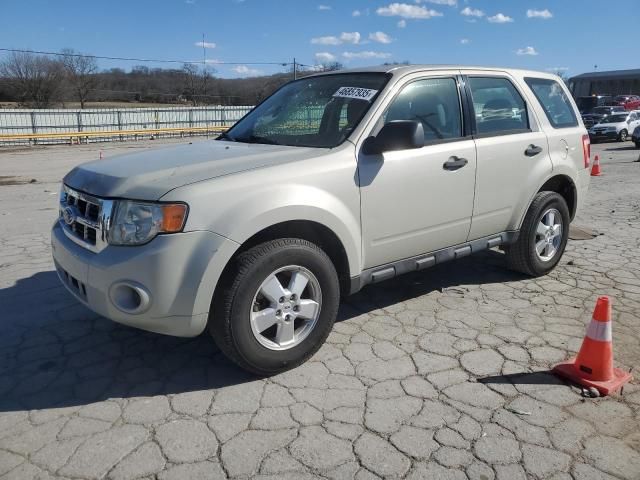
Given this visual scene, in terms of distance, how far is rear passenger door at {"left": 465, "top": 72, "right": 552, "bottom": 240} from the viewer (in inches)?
171

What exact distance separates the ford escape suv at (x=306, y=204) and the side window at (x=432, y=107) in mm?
12

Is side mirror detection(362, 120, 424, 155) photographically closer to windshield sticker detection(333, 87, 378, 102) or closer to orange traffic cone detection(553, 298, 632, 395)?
windshield sticker detection(333, 87, 378, 102)

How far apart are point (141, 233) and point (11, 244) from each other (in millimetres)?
4393

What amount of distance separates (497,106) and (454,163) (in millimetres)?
949

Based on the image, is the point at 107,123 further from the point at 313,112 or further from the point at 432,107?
the point at 432,107

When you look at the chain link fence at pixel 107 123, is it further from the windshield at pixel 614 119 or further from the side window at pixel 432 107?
the side window at pixel 432 107

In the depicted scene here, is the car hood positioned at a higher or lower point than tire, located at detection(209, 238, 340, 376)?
higher

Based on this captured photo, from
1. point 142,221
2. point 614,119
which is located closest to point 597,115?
point 614,119

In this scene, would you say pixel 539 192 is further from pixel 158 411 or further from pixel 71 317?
pixel 71 317

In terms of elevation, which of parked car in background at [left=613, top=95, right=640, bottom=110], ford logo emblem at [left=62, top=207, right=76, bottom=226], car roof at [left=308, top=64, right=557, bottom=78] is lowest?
ford logo emblem at [left=62, top=207, right=76, bottom=226]

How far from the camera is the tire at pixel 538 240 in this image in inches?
191

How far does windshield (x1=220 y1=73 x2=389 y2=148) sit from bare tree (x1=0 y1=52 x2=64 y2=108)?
49.1 metres

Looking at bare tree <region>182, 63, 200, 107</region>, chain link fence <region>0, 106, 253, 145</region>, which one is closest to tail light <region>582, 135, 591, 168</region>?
chain link fence <region>0, 106, 253, 145</region>

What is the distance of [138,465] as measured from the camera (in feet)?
8.40
